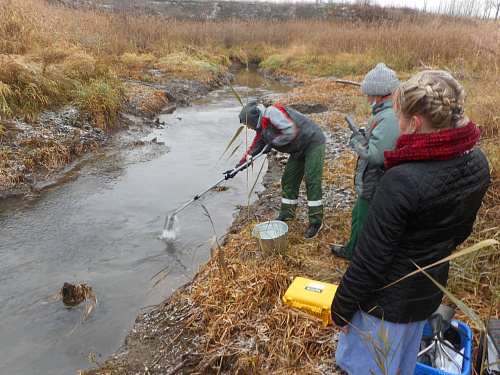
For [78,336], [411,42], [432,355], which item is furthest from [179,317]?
[411,42]

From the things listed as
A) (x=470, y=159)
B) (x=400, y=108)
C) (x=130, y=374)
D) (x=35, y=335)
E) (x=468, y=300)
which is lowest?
(x=35, y=335)

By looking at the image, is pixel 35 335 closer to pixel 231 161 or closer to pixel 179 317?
pixel 179 317

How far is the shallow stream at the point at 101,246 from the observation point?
9.91ft

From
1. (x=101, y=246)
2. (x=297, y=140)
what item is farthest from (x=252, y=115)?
(x=101, y=246)

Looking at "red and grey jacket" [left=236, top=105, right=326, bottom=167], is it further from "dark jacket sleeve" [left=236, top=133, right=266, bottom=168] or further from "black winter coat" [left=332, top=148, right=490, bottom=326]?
"black winter coat" [left=332, top=148, right=490, bottom=326]

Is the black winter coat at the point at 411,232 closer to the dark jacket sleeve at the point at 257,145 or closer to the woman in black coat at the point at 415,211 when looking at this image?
the woman in black coat at the point at 415,211

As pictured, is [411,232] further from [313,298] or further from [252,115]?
[252,115]

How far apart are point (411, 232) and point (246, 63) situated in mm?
1643

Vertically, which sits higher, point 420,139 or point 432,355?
point 420,139

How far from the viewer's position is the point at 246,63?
2.41 meters

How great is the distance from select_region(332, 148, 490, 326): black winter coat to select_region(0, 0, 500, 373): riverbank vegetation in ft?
3.17

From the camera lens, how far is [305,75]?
54.3 ft

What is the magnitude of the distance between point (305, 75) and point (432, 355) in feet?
52.8

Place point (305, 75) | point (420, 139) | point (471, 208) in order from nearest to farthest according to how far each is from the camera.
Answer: point (420, 139), point (471, 208), point (305, 75)
